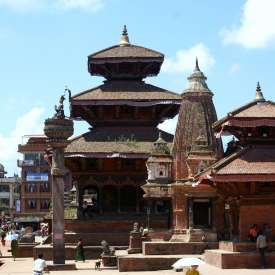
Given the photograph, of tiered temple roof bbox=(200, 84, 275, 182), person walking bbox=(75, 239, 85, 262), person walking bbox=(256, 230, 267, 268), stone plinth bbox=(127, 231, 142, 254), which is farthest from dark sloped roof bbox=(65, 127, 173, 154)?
person walking bbox=(256, 230, 267, 268)

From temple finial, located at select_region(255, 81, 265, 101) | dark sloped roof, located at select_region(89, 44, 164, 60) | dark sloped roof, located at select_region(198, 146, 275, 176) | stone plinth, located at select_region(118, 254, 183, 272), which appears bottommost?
stone plinth, located at select_region(118, 254, 183, 272)

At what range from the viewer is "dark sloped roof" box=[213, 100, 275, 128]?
1145 inches

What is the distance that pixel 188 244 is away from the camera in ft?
114

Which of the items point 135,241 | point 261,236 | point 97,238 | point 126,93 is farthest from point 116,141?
point 261,236

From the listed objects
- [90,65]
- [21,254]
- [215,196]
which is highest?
[90,65]

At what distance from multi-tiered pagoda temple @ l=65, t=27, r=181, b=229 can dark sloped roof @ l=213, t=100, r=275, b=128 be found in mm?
12919

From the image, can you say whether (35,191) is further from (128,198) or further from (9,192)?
(128,198)

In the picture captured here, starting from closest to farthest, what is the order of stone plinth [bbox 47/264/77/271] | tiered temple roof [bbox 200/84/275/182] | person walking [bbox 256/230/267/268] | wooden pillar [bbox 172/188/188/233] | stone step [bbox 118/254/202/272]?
person walking [bbox 256/230/267/268] < tiered temple roof [bbox 200/84/275/182] < stone step [bbox 118/254/202/272] < stone plinth [bbox 47/264/77/271] < wooden pillar [bbox 172/188/188/233]

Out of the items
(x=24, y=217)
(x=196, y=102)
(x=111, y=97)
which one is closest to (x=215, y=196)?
(x=196, y=102)

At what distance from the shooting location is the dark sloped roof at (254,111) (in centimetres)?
2909

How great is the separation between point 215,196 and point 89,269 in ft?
27.2

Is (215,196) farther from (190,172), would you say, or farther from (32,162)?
(32,162)

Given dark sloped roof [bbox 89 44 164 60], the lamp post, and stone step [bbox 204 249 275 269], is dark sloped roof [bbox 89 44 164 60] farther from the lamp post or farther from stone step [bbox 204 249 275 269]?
stone step [bbox 204 249 275 269]

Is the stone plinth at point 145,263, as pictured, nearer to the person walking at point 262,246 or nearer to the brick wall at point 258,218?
the brick wall at point 258,218
